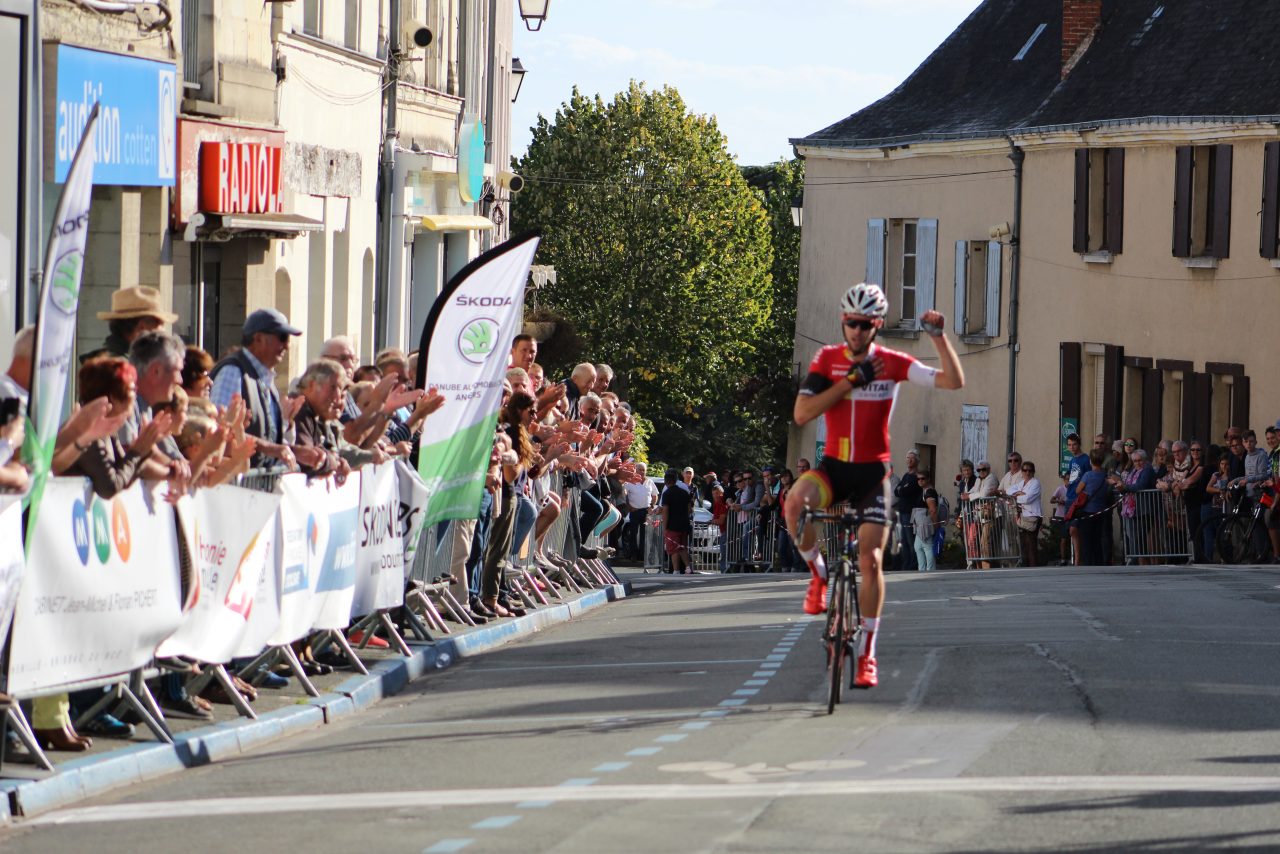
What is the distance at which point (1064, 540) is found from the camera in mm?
34250

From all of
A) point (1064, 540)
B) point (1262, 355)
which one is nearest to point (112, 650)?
point (1064, 540)

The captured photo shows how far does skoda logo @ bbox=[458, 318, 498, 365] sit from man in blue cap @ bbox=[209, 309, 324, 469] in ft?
12.9

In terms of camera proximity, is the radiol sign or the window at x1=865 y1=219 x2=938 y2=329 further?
the window at x1=865 y1=219 x2=938 y2=329

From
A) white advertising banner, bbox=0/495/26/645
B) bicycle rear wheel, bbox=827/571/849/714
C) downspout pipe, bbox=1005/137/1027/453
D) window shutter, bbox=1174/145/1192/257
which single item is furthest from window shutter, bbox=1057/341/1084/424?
white advertising banner, bbox=0/495/26/645

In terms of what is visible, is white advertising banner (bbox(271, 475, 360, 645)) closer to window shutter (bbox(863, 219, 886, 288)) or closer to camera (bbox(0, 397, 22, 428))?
camera (bbox(0, 397, 22, 428))

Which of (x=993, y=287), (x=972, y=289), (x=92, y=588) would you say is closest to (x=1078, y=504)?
(x=993, y=287)

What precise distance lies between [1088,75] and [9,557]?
1440 inches

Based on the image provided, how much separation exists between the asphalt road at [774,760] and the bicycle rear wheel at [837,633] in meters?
0.14

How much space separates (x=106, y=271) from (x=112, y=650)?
34.4ft

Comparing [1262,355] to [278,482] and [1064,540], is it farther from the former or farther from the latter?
[278,482]

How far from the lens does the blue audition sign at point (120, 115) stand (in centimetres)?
1859

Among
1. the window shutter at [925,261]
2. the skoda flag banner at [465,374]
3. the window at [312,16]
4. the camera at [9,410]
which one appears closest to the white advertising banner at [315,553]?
the skoda flag banner at [465,374]

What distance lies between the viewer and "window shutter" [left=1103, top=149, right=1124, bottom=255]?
40.8 m

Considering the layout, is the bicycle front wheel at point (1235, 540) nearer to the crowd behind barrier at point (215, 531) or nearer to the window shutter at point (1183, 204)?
the window shutter at point (1183, 204)
